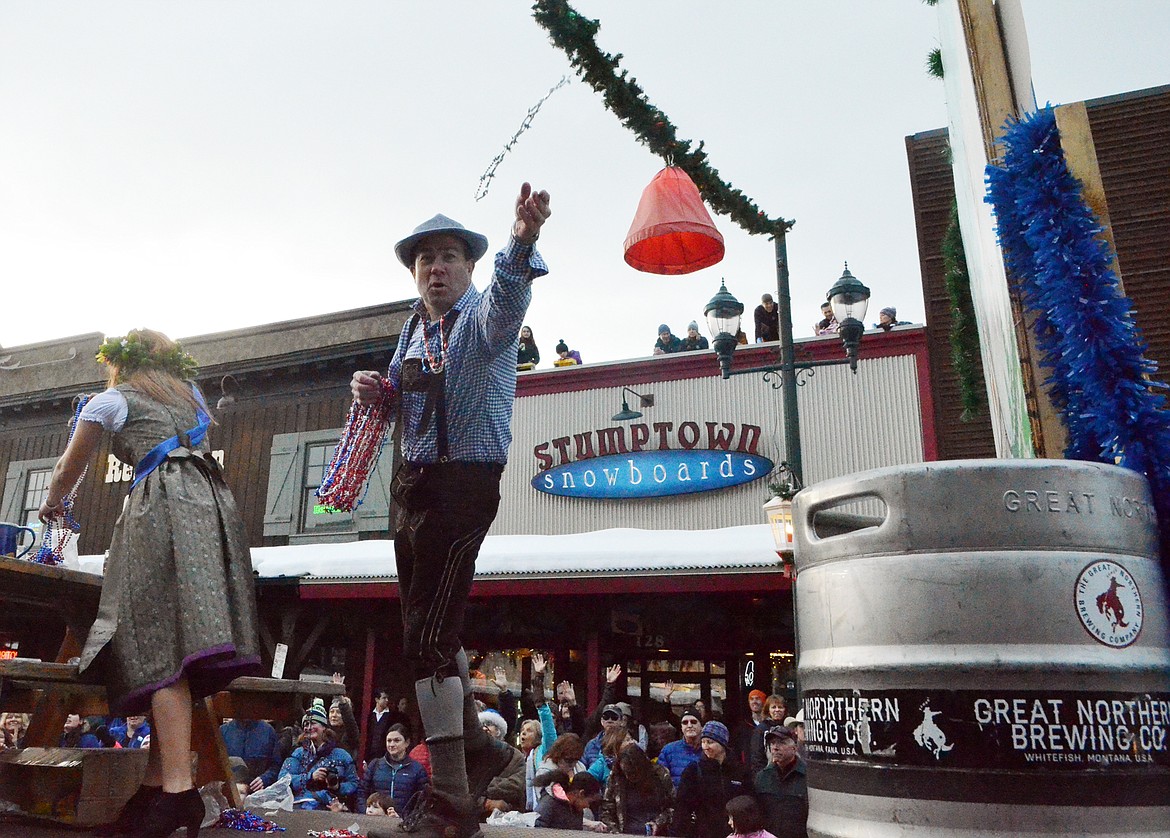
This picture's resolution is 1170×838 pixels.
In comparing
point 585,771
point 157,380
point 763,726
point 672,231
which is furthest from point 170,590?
point 763,726

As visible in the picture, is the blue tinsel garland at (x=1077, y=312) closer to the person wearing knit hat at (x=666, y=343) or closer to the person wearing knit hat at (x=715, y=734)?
the person wearing knit hat at (x=715, y=734)

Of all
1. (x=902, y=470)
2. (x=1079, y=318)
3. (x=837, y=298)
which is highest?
(x=837, y=298)

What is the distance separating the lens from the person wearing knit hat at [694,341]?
48.9 ft

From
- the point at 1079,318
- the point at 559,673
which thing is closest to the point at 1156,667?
the point at 1079,318

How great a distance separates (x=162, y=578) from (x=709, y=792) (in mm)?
4945

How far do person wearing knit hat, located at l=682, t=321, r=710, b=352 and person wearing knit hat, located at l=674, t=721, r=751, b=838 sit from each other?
30.0 ft

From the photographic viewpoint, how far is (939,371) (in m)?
13.1

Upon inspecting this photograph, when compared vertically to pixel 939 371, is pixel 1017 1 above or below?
below

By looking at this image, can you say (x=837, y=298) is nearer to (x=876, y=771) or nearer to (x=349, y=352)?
(x=876, y=771)

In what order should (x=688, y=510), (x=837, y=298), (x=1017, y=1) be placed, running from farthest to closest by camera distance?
(x=688, y=510) → (x=837, y=298) → (x=1017, y=1)

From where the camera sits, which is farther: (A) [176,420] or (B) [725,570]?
A: (B) [725,570]

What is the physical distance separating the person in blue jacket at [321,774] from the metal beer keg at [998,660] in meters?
6.73

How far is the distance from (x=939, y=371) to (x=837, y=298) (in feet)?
18.2

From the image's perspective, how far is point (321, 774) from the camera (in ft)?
24.9
